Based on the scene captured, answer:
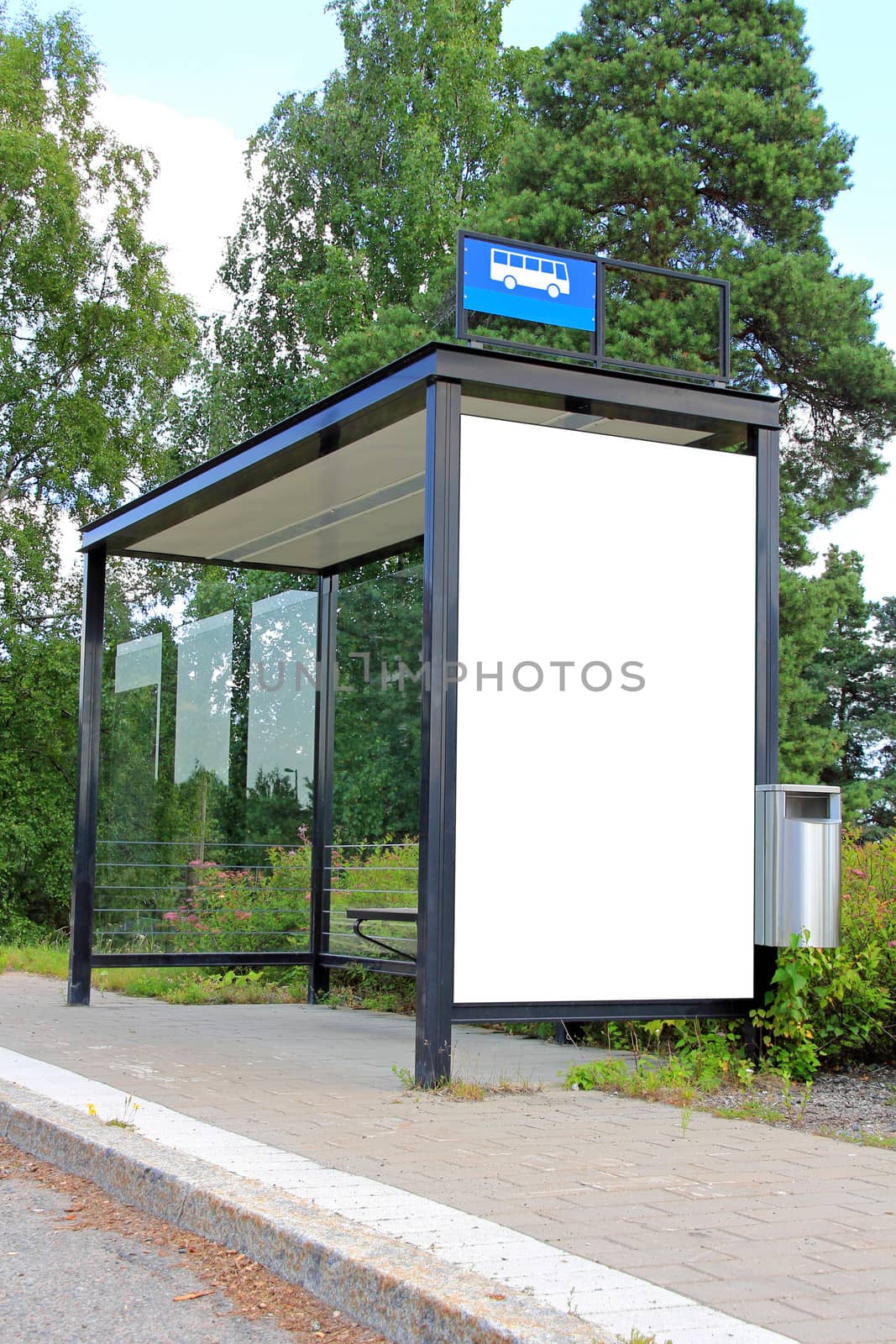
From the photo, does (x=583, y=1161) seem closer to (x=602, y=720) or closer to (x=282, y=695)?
(x=602, y=720)

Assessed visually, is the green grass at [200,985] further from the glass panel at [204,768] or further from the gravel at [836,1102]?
the gravel at [836,1102]

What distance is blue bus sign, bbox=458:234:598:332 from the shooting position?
7309 mm

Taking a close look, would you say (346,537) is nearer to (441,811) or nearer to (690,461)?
(690,461)

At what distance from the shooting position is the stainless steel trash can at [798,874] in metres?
6.89

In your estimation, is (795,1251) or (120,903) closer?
(795,1251)

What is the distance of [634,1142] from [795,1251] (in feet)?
5.13

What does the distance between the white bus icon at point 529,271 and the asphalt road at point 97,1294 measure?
16.6 feet

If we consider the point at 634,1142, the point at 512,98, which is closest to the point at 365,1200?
the point at 634,1142

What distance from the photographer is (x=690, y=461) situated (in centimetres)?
741

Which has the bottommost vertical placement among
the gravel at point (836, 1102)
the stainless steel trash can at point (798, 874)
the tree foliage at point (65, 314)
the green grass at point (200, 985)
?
the green grass at point (200, 985)

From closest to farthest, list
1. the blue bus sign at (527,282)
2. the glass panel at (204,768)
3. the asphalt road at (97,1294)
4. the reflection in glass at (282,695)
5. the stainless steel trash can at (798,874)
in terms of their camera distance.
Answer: the asphalt road at (97,1294) < the stainless steel trash can at (798,874) < the blue bus sign at (527,282) < the glass panel at (204,768) < the reflection in glass at (282,695)

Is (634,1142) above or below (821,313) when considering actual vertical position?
below

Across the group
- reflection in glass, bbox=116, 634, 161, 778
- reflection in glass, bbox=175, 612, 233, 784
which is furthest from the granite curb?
reflection in glass, bbox=116, 634, 161, 778

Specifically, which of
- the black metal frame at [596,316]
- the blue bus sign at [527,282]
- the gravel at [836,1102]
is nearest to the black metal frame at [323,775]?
the black metal frame at [596,316]
